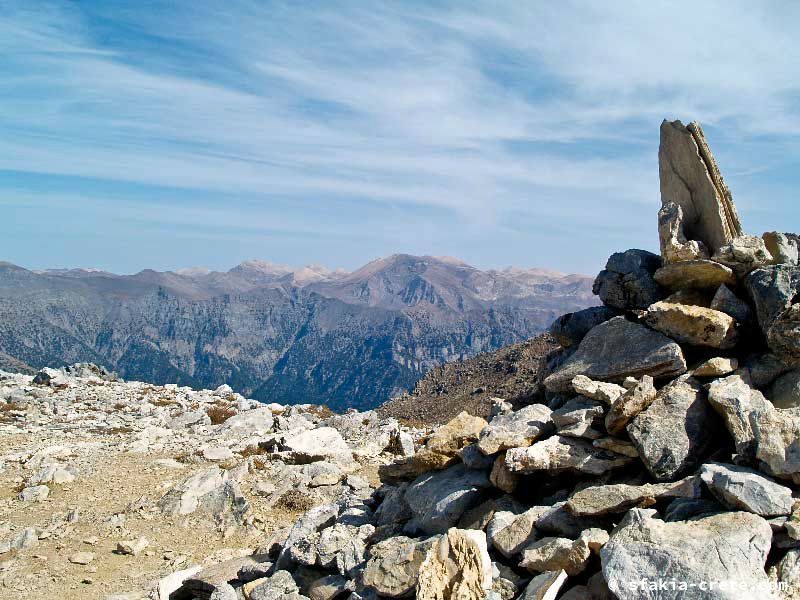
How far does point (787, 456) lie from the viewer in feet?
28.7

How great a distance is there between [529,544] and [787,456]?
4309 mm

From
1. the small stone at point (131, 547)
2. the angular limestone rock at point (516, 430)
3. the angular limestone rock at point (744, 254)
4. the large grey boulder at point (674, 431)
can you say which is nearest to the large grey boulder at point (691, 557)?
the large grey boulder at point (674, 431)

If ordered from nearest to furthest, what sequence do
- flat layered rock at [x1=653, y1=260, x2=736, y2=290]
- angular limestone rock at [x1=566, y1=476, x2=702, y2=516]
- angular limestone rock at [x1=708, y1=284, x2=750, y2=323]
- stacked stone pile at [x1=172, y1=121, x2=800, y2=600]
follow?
stacked stone pile at [x1=172, y1=121, x2=800, y2=600]
angular limestone rock at [x1=566, y1=476, x2=702, y2=516]
angular limestone rock at [x1=708, y1=284, x2=750, y2=323]
flat layered rock at [x1=653, y1=260, x2=736, y2=290]

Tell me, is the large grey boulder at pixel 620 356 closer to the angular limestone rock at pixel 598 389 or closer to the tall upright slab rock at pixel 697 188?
the angular limestone rock at pixel 598 389

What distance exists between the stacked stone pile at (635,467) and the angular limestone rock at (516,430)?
5 centimetres

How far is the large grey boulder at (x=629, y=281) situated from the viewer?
14.2 m

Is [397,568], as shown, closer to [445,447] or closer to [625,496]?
[445,447]

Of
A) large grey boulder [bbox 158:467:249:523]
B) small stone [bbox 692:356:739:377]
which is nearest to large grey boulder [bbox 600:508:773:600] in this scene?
small stone [bbox 692:356:739:377]

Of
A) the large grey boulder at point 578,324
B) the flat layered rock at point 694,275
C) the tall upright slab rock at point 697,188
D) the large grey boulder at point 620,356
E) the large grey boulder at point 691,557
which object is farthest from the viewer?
the large grey boulder at point 578,324

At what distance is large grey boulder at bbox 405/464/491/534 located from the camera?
11.5 m

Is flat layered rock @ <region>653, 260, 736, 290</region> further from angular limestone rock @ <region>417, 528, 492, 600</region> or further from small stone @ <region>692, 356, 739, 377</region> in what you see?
angular limestone rock @ <region>417, 528, 492, 600</region>

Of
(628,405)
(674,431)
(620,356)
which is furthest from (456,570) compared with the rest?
(620,356)

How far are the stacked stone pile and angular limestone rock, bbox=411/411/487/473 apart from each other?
47mm

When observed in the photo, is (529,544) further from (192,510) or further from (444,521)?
(192,510)
